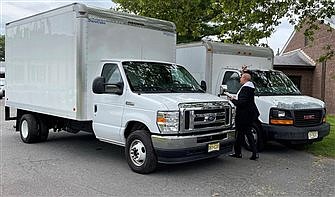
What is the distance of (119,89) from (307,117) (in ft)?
14.6

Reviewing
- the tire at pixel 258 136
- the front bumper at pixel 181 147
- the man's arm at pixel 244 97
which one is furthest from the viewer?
the tire at pixel 258 136

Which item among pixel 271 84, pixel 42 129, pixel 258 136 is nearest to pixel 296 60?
pixel 271 84

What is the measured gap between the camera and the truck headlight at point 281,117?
28.3 ft

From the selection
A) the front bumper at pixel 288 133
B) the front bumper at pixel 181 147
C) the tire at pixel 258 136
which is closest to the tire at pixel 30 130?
the front bumper at pixel 181 147

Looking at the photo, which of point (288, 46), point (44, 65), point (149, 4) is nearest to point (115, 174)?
point (44, 65)

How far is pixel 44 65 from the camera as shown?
898cm

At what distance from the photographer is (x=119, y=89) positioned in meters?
7.36

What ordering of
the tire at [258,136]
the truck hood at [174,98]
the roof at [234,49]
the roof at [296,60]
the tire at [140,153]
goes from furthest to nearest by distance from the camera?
the roof at [296,60]
the roof at [234,49]
the tire at [258,136]
the tire at [140,153]
the truck hood at [174,98]

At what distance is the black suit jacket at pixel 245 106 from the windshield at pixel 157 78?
0.88 meters

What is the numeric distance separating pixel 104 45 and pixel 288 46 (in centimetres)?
2568

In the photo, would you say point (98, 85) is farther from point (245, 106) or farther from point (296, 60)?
point (296, 60)

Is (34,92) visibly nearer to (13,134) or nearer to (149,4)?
(13,134)

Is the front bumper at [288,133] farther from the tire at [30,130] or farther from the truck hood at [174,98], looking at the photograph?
the tire at [30,130]

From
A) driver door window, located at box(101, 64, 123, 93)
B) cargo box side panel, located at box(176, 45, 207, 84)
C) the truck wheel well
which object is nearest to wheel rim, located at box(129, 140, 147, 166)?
the truck wheel well
